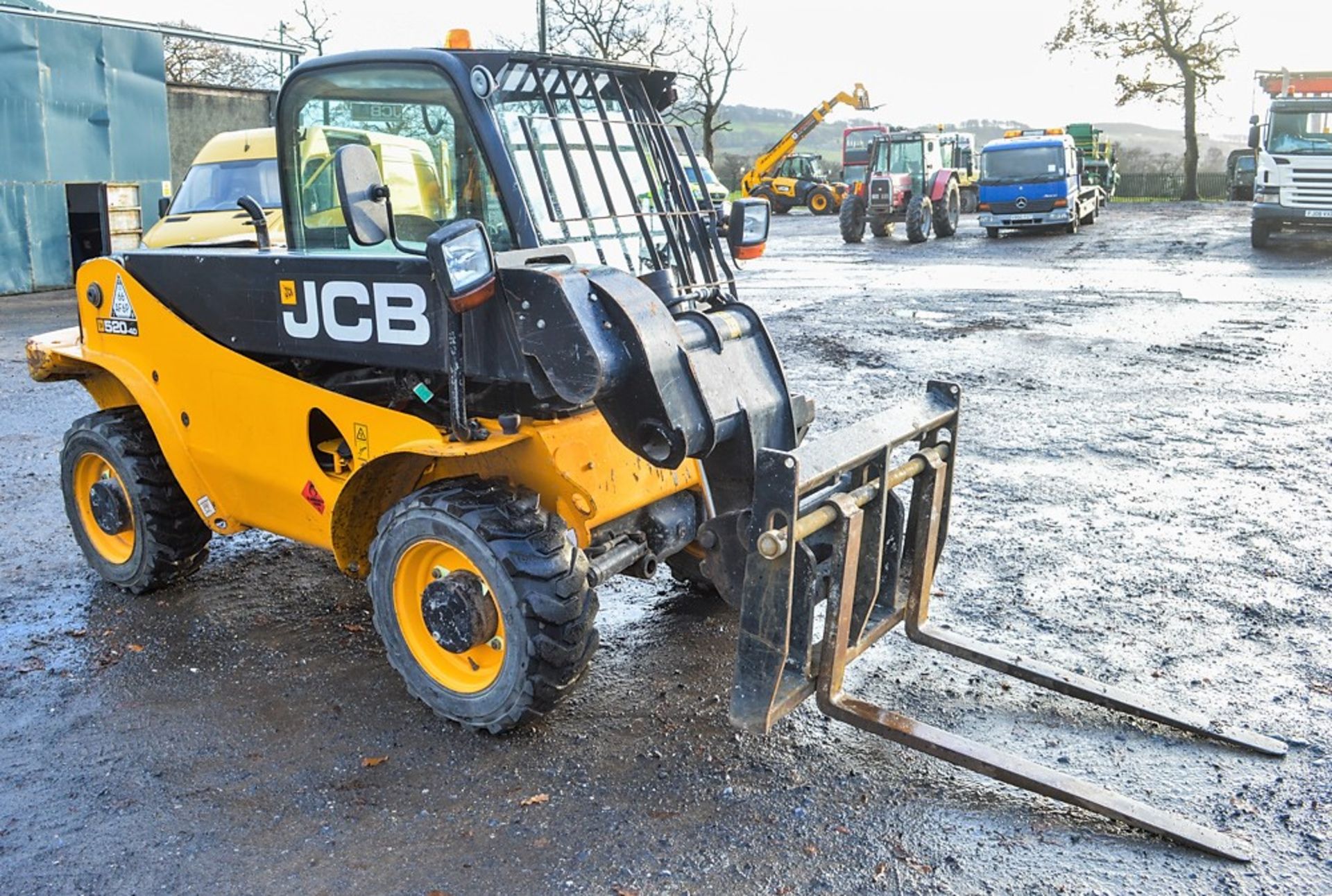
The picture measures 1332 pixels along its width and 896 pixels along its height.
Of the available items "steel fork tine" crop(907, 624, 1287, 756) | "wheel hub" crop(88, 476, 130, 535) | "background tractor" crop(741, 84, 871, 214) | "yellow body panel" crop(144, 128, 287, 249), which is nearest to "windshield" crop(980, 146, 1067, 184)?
"background tractor" crop(741, 84, 871, 214)

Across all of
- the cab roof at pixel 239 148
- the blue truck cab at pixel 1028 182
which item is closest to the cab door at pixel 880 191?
the blue truck cab at pixel 1028 182

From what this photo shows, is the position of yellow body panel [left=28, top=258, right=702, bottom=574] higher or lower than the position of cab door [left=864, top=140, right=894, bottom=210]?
lower

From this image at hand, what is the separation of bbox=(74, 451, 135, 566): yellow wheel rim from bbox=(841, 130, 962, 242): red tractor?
22.4 m

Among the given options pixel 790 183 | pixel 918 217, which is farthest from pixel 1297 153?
pixel 790 183

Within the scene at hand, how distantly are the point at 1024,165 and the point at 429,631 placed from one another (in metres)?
24.6

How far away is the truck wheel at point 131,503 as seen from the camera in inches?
199

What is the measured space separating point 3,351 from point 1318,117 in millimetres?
21384

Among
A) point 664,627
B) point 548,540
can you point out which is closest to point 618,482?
point 548,540

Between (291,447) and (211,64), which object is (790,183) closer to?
(211,64)

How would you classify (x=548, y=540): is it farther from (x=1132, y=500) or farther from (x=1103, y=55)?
(x=1103, y=55)

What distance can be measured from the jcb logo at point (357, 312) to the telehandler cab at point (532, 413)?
1 cm

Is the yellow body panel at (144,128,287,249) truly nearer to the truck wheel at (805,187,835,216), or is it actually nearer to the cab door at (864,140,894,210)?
the cab door at (864,140,894,210)

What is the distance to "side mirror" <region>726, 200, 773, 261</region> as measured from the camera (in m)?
4.51

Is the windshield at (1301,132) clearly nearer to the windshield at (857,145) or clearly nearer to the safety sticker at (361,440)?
the windshield at (857,145)
